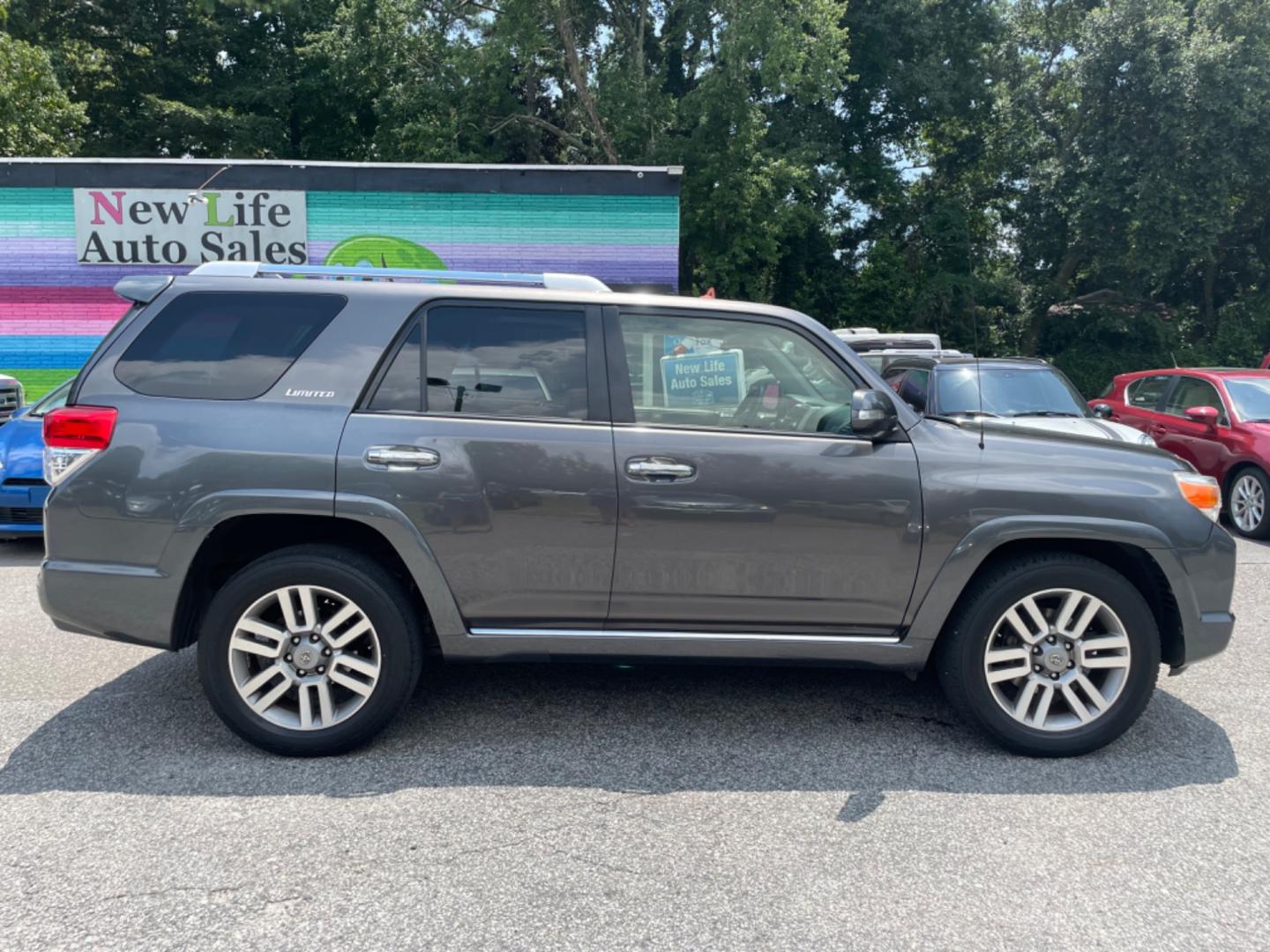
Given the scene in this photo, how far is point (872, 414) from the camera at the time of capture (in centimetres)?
377

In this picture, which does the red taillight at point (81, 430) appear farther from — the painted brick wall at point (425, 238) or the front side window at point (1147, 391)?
the front side window at point (1147, 391)

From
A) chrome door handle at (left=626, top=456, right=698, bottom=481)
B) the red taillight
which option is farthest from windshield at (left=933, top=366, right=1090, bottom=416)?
the red taillight

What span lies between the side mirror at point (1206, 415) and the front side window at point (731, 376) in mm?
7251

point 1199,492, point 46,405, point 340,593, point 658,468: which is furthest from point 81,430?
point 46,405

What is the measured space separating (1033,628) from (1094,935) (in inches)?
54.5

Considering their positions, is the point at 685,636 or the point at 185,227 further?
the point at 185,227

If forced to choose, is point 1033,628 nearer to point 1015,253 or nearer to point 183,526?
point 183,526

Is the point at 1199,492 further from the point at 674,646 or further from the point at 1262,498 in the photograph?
the point at 1262,498

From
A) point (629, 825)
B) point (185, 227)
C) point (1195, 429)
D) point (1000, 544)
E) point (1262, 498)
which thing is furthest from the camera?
point (185, 227)

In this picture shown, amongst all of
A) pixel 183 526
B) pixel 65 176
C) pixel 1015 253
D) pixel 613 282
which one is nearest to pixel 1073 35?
pixel 1015 253

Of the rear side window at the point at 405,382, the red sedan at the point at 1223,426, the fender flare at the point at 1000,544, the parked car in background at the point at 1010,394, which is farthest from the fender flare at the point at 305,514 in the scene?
the red sedan at the point at 1223,426

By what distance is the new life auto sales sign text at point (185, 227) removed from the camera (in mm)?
→ 12664

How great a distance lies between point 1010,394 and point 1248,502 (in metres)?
2.51

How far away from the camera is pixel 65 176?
41.4ft
